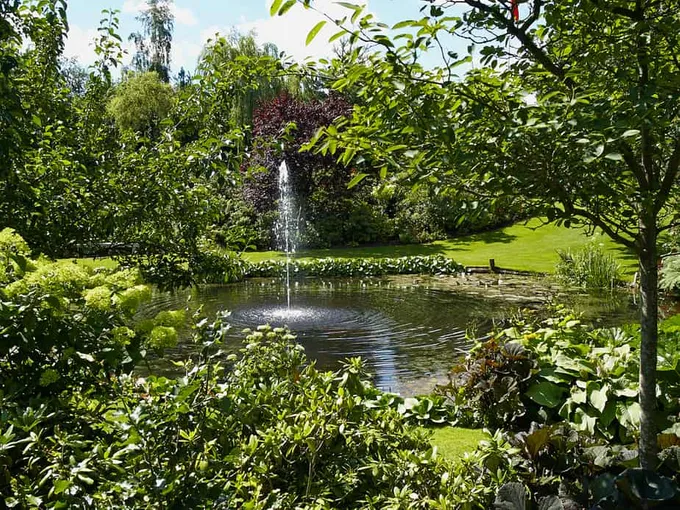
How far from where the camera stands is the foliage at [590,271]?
1312cm

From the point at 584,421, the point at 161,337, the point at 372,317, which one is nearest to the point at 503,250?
the point at 372,317

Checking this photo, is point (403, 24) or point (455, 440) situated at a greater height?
point (403, 24)

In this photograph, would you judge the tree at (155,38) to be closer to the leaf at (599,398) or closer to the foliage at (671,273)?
the foliage at (671,273)

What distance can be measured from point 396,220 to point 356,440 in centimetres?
2110

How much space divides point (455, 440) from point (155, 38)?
36.9 meters

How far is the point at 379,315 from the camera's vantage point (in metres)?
10.4

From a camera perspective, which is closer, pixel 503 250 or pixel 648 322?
pixel 648 322

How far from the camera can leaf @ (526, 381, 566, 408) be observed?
156 inches

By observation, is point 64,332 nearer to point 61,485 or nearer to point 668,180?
point 61,485

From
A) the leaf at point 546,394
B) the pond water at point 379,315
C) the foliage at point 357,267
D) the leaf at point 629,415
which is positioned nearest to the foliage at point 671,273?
the pond water at point 379,315

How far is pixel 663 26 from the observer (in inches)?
79.4

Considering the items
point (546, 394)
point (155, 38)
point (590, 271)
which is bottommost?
point (546, 394)

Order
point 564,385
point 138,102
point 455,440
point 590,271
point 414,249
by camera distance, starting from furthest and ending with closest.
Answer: point 138,102
point 414,249
point 590,271
point 564,385
point 455,440

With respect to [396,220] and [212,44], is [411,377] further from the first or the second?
[396,220]
